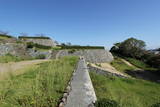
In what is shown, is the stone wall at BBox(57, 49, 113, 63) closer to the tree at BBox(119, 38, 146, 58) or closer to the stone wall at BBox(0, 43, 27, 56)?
the stone wall at BBox(0, 43, 27, 56)

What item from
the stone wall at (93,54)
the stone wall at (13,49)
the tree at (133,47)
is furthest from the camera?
the tree at (133,47)

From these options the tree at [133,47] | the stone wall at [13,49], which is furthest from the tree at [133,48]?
the stone wall at [13,49]

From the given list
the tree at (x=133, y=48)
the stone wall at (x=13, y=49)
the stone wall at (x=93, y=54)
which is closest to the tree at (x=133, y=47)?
the tree at (x=133, y=48)

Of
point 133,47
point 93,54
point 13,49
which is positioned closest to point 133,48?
point 133,47

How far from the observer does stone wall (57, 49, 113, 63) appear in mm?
23328

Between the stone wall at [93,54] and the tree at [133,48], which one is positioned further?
the tree at [133,48]

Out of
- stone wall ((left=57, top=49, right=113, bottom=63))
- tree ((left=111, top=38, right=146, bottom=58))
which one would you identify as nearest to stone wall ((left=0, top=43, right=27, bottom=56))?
stone wall ((left=57, top=49, right=113, bottom=63))


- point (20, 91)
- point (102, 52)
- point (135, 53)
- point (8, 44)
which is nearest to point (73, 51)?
point (102, 52)

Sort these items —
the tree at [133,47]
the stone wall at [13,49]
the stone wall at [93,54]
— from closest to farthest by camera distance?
the stone wall at [13,49] → the stone wall at [93,54] → the tree at [133,47]

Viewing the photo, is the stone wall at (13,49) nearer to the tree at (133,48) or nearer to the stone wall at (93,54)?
the stone wall at (93,54)

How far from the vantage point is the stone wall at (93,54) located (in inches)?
918

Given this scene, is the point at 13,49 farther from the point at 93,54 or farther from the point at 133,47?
Result: the point at 133,47

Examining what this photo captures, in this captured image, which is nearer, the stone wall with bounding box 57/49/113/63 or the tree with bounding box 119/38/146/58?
the stone wall with bounding box 57/49/113/63

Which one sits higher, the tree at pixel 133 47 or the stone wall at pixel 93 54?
the tree at pixel 133 47
